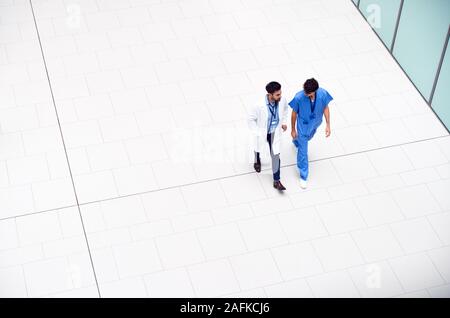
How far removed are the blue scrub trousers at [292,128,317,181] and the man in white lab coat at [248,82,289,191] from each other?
0.76 ft

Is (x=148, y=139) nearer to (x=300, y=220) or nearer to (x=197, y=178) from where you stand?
(x=197, y=178)

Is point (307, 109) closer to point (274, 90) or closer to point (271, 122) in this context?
point (271, 122)

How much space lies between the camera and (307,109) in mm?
6289

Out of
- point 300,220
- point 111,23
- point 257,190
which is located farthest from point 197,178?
point 111,23

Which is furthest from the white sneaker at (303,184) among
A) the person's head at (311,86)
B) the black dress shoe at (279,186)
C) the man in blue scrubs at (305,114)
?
the person's head at (311,86)

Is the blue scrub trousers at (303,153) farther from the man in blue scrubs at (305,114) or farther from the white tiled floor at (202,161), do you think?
the white tiled floor at (202,161)

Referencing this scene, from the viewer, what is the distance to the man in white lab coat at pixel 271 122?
6.07 metres

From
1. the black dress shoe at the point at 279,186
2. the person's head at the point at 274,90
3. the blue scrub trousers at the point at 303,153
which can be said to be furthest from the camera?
the black dress shoe at the point at 279,186

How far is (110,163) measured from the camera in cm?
695

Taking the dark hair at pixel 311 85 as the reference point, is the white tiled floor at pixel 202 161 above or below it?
below

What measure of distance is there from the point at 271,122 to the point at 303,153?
0.57m

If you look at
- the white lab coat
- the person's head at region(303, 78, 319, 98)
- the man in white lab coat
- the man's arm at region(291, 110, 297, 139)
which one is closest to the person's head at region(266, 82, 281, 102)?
the man in white lab coat

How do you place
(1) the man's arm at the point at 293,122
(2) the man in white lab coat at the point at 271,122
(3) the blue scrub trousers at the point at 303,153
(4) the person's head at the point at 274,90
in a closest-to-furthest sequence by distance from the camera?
(4) the person's head at the point at 274,90 < (2) the man in white lab coat at the point at 271,122 < (1) the man's arm at the point at 293,122 < (3) the blue scrub trousers at the point at 303,153

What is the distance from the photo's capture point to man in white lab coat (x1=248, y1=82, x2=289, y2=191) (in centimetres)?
607
